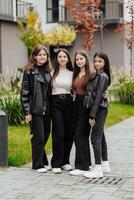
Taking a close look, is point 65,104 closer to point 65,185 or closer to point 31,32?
point 65,185

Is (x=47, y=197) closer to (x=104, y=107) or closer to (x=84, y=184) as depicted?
(x=84, y=184)

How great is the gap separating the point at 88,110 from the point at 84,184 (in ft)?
3.89

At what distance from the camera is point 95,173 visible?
8031 millimetres

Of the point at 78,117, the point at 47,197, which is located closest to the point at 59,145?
the point at 78,117

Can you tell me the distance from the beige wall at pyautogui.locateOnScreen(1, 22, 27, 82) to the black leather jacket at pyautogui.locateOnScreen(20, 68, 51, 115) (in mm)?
23580

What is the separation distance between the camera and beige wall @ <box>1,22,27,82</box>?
32.5 meters

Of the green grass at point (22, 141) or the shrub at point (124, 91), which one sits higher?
the shrub at point (124, 91)

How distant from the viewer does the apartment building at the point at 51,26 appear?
32875 millimetres

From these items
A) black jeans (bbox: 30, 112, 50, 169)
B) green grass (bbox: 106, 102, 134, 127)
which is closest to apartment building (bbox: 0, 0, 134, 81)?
green grass (bbox: 106, 102, 134, 127)

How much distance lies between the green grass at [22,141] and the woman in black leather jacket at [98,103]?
1484 mm

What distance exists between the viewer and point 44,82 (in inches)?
323

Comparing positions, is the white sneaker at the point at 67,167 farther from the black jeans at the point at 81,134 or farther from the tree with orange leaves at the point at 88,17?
the tree with orange leaves at the point at 88,17

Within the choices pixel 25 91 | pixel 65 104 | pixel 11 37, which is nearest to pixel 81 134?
pixel 65 104

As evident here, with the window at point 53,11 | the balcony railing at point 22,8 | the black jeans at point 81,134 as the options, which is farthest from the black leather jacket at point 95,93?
the window at point 53,11
